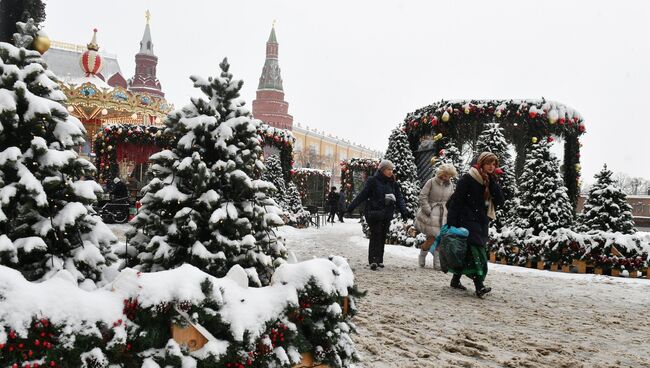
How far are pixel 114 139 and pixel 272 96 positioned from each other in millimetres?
75089

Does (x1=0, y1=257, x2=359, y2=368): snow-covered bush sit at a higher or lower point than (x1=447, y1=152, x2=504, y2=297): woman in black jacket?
lower

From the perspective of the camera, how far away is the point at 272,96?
96625 millimetres

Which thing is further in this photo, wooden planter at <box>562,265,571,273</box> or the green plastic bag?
wooden planter at <box>562,265,571,273</box>

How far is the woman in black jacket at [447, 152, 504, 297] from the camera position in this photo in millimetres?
6242

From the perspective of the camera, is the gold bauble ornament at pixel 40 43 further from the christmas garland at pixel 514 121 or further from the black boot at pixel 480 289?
the christmas garland at pixel 514 121

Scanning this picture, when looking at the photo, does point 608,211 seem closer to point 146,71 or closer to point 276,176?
point 276,176

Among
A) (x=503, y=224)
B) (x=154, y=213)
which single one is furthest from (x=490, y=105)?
(x=154, y=213)

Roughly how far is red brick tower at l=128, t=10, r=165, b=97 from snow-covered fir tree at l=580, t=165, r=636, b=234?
228ft

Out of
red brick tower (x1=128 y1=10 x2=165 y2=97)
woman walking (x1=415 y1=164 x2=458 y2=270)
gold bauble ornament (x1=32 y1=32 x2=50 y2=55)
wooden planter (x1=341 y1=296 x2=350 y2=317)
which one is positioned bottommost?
wooden planter (x1=341 y1=296 x2=350 y2=317)

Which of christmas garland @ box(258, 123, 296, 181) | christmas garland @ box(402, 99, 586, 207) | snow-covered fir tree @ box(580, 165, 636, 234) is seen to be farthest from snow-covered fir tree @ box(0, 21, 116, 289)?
christmas garland @ box(258, 123, 296, 181)

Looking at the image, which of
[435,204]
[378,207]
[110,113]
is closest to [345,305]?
[378,207]

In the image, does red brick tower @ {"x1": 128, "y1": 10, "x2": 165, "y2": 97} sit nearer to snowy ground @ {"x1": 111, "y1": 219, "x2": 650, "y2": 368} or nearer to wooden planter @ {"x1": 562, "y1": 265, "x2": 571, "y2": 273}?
wooden planter @ {"x1": 562, "y1": 265, "x2": 571, "y2": 273}

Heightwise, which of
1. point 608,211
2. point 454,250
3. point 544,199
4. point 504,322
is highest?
point 544,199

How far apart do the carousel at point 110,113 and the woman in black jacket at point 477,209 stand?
56.0ft
